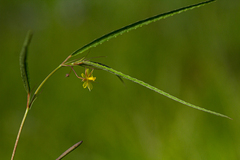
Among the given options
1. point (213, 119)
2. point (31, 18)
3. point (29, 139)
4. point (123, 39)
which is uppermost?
point (31, 18)

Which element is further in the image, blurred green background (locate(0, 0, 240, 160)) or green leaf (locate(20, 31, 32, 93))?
blurred green background (locate(0, 0, 240, 160))

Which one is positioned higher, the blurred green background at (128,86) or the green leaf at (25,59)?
the green leaf at (25,59)

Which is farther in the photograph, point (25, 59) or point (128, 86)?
point (128, 86)

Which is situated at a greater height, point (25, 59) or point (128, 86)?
point (25, 59)

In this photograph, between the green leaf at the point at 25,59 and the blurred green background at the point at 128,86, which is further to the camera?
the blurred green background at the point at 128,86

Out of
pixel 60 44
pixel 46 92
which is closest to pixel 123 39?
pixel 60 44

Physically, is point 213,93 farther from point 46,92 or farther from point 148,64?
point 46,92

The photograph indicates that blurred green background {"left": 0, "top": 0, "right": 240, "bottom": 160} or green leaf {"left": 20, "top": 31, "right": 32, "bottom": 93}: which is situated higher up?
green leaf {"left": 20, "top": 31, "right": 32, "bottom": 93}

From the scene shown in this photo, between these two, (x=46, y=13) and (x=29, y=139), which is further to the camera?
(x=46, y=13)
